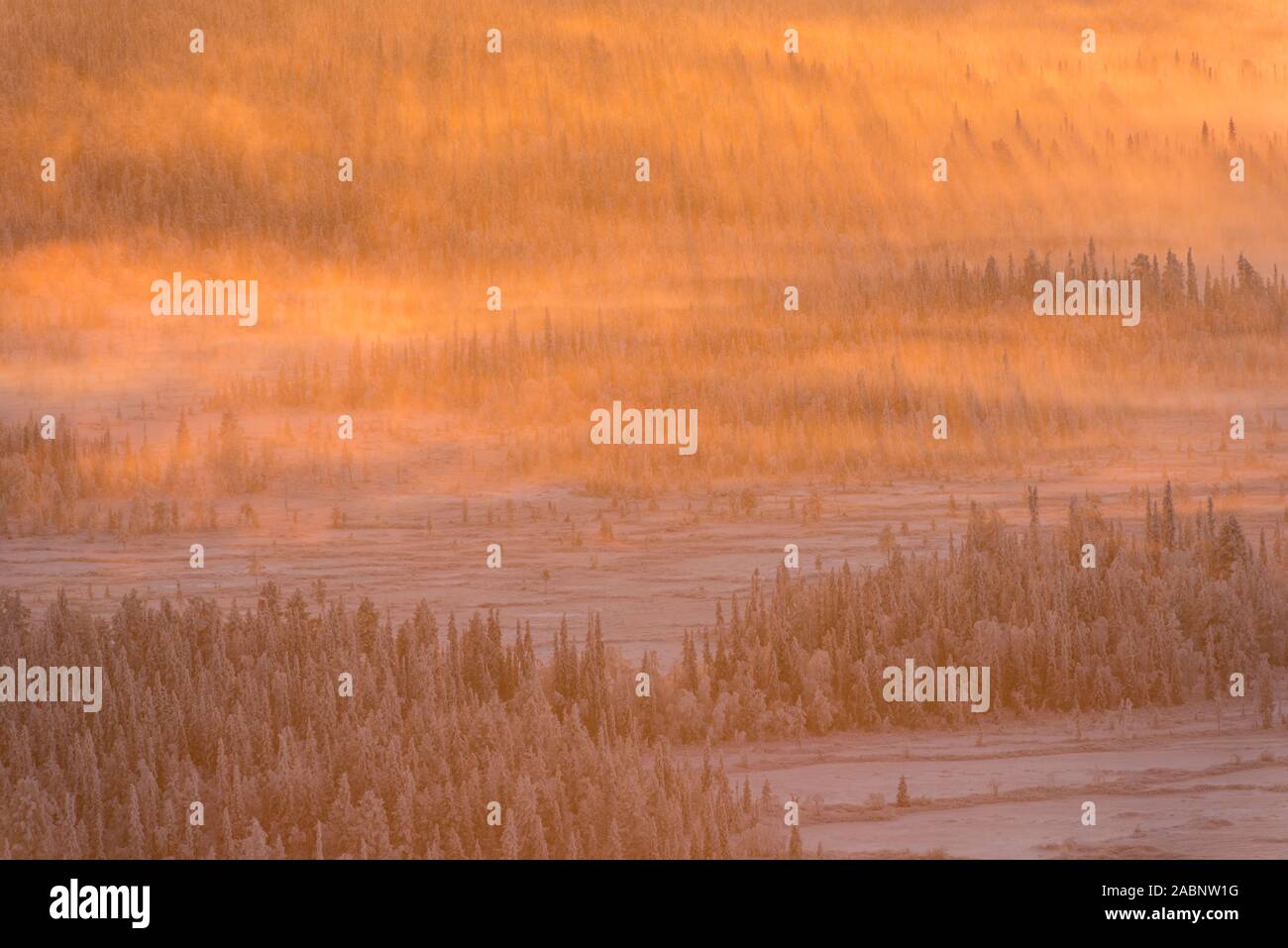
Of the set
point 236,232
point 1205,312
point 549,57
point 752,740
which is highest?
point 549,57

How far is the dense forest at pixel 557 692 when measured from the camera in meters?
11.0

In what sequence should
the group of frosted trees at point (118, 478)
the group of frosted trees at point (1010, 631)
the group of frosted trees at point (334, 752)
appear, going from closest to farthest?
the group of frosted trees at point (334, 752) → the group of frosted trees at point (1010, 631) → the group of frosted trees at point (118, 478)

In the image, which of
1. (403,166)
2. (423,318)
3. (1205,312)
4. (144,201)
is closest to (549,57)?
(403,166)

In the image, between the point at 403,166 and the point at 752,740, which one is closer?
the point at 752,740

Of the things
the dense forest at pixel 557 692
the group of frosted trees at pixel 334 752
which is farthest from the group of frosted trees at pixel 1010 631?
the group of frosted trees at pixel 334 752

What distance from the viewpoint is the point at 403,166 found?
12375mm

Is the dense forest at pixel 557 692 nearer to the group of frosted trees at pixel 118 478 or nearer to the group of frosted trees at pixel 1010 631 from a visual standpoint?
the group of frosted trees at pixel 1010 631

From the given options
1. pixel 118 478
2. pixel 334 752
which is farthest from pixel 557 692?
pixel 118 478

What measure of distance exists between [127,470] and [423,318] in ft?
8.24

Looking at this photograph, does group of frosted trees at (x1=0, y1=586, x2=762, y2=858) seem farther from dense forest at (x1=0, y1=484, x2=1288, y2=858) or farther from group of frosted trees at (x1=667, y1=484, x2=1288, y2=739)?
group of frosted trees at (x1=667, y1=484, x2=1288, y2=739)

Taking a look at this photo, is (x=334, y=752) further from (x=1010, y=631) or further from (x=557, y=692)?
(x=1010, y=631)

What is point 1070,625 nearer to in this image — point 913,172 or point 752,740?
point 752,740

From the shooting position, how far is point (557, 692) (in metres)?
11.4

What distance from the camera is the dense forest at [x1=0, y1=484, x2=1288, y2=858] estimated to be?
36.2 ft
